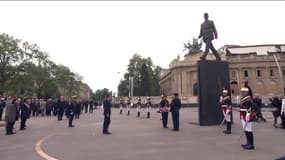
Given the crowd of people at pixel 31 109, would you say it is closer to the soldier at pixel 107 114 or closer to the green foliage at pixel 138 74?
the soldier at pixel 107 114

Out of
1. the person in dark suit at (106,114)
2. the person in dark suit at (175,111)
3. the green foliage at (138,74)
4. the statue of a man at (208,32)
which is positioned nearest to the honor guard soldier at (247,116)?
the person in dark suit at (175,111)

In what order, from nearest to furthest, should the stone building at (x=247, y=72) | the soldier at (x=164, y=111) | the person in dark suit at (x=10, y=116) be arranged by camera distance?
the person in dark suit at (x=10, y=116)
the soldier at (x=164, y=111)
the stone building at (x=247, y=72)

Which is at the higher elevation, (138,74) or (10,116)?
(138,74)

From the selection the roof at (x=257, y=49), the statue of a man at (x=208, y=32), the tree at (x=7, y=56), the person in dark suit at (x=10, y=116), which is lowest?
the person in dark suit at (x=10, y=116)

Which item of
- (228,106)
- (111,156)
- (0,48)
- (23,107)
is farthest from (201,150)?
(0,48)

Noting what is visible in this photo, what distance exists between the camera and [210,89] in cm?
2020

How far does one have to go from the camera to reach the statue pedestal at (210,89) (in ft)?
A: 64.7

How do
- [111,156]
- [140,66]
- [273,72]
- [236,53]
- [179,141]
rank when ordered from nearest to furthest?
[111,156]
[179,141]
[273,72]
[236,53]
[140,66]

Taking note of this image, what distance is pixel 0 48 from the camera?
2537 inches

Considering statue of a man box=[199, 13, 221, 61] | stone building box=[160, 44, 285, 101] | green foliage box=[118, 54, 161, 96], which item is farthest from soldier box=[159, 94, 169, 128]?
green foliage box=[118, 54, 161, 96]

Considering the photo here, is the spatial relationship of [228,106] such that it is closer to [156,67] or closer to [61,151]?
[61,151]

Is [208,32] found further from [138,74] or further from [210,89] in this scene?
[138,74]

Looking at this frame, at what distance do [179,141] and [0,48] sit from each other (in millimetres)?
59667

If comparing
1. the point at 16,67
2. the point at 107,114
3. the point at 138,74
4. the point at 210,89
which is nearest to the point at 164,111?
the point at 210,89
